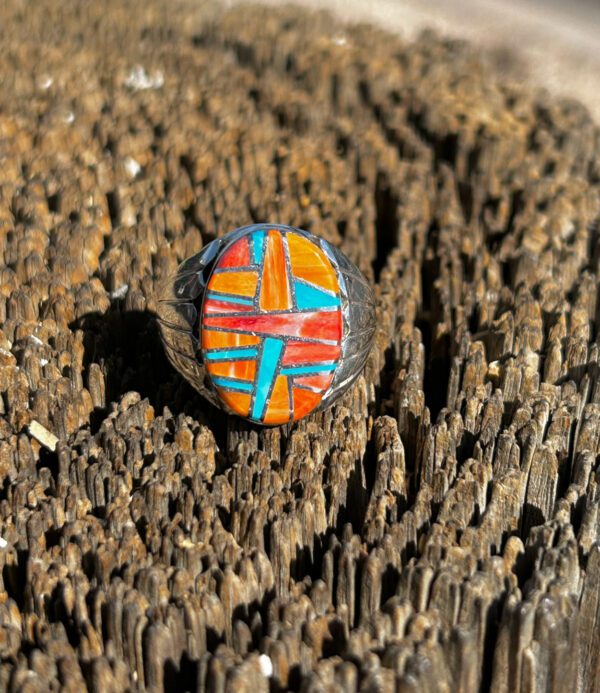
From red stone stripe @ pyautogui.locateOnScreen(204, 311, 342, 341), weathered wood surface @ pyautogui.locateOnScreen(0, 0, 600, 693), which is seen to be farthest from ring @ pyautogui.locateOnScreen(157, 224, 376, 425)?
weathered wood surface @ pyautogui.locateOnScreen(0, 0, 600, 693)

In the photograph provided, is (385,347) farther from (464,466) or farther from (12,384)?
(12,384)

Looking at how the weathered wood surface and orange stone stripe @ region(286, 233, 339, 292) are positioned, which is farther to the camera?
orange stone stripe @ region(286, 233, 339, 292)

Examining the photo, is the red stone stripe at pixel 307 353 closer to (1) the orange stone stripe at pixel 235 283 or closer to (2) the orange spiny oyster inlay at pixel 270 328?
(2) the orange spiny oyster inlay at pixel 270 328

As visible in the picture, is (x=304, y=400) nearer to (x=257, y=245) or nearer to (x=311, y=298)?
(x=311, y=298)

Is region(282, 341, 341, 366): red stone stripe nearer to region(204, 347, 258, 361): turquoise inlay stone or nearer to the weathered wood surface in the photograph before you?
region(204, 347, 258, 361): turquoise inlay stone

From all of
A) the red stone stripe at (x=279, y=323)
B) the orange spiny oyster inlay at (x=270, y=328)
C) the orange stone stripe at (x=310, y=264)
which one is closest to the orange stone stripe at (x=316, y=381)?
the orange spiny oyster inlay at (x=270, y=328)

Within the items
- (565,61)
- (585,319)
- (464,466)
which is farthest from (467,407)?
(565,61)

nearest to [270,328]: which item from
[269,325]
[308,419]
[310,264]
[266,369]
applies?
[269,325]

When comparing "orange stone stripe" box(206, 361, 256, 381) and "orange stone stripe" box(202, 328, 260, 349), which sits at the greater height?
"orange stone stripe" box(202, 328, 260, 349)
